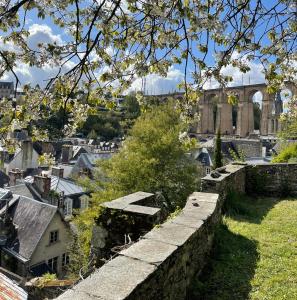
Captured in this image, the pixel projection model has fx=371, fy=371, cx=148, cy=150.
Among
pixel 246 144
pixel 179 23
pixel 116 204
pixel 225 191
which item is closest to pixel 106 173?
pixel 225 191

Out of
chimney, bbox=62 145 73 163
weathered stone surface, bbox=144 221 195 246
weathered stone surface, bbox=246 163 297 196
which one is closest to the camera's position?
weathered stone surface, bbox=144 221 195 246

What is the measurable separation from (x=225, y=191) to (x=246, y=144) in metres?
32.3

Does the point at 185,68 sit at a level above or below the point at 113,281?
above

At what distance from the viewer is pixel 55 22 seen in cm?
389

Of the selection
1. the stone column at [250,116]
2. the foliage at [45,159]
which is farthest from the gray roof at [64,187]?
the stone column at [250,116]

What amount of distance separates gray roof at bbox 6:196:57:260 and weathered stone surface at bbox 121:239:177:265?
14.0 meters

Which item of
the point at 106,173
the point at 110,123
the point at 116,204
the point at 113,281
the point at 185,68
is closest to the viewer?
the point at 113,281

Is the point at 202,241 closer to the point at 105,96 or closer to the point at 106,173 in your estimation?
the point at 105,96

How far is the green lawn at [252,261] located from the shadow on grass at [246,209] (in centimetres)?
2

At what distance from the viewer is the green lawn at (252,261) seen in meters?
4.02

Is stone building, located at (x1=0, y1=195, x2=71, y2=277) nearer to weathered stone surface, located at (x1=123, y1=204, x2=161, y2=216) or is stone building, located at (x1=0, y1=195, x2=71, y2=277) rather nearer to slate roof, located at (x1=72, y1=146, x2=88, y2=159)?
weathered stone surface, located at (x1=123, y1=204, x2=161, y2=216)

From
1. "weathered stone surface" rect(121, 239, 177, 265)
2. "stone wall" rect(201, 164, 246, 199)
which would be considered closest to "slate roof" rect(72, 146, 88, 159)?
"stone wall" rect(201, 164, 246, 199)

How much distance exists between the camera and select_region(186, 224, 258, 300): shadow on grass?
3936 millimetres

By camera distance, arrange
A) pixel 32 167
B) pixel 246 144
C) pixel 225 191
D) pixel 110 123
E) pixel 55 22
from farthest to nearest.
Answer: pixel 110 123, pixel 246 144, pixel 32 167, pixel 225 191, pixel 55 22
